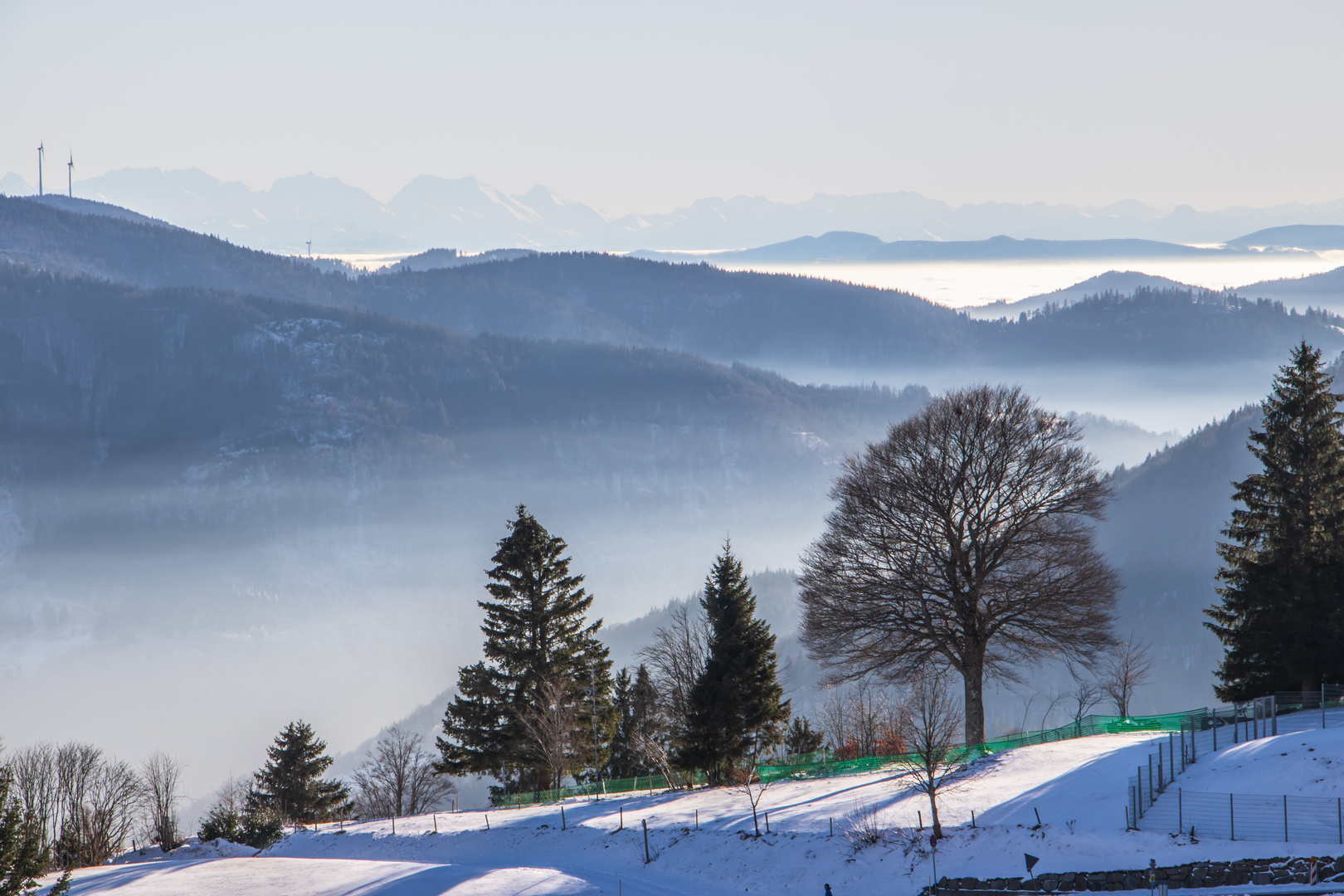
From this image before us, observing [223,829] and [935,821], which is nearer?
[935,821]

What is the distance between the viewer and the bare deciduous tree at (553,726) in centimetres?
4922

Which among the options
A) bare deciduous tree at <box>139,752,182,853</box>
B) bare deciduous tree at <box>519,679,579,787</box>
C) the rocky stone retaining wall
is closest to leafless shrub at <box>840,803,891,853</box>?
the rocky stone retaining wall

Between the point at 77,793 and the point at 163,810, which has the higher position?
the point at 77,793

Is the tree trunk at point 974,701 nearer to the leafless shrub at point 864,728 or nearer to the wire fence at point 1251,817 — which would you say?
the leafless shrub at point 864,728

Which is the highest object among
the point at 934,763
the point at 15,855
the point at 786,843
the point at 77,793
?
the point at 15,855

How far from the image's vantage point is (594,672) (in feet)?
176

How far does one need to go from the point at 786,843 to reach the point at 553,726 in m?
18.8

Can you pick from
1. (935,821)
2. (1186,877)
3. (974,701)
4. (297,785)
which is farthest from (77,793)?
(1186,877)

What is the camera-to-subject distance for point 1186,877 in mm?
25062

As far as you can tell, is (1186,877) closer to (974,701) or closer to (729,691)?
(974,701)

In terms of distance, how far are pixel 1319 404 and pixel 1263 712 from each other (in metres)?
13.6

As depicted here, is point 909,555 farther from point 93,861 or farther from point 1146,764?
point 93,861

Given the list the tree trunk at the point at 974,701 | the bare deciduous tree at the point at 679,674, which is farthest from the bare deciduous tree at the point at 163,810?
the tree trunk at the point at 974,701

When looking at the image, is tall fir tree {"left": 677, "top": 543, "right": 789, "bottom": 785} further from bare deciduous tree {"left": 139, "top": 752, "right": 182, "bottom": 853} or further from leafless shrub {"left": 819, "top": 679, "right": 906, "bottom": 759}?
bare deciduous tree {"left": 139, "top": 752, "right": 182, "bottom": 853}
